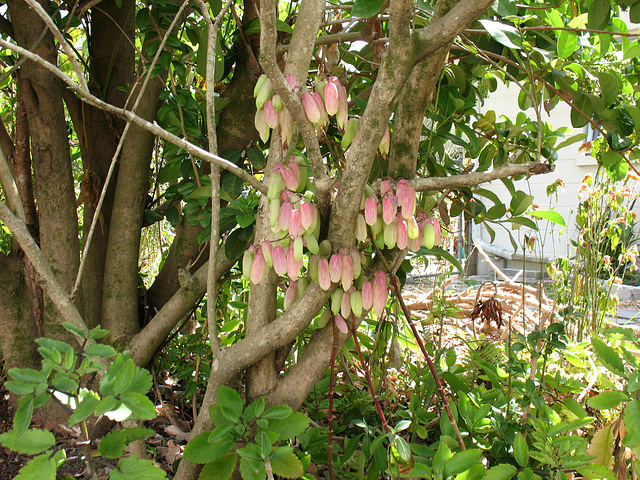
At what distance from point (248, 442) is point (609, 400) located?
2.51 feet

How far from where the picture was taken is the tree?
3.28 feet

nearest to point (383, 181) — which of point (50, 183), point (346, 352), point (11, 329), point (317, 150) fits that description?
point (317, 150)

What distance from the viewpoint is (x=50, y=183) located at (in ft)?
5.01

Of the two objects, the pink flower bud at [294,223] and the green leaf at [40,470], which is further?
the pink flower bud at [294,223]

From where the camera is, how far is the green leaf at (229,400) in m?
1.00

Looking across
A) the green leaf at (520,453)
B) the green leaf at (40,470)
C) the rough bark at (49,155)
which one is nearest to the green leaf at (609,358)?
the green leaf at (520,453)

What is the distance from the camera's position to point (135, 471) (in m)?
0.79

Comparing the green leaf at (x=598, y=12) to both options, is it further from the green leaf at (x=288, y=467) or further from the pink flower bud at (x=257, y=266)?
the green leaf at (x=288, y=467)

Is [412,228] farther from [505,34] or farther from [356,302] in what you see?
[505,34]

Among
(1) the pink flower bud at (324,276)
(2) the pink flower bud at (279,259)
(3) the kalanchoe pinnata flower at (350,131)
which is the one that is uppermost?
(3) the kalanchoe pinnata flower at (350,131)

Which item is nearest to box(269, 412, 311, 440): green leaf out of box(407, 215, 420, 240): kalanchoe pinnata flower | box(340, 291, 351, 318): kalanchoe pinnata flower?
box(340, 291, 351, 318): kalanchoe pinnata flower

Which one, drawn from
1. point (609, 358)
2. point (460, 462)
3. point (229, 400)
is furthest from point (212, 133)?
point (609, 358)

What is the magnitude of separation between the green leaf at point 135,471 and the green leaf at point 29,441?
0.38 feet

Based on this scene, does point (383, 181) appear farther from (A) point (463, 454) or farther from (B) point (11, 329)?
(B) point (11, 329)
